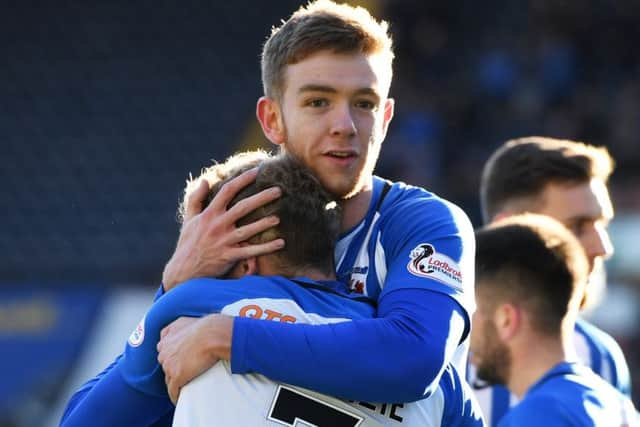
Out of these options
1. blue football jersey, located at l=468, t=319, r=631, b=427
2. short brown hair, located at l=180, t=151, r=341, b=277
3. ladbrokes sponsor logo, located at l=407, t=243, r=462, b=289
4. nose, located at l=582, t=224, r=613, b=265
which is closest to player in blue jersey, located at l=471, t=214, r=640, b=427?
blue football jersey, located at l=468, t=319, r=631, b=427

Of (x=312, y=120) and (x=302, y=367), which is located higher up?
(x=312, y=120)

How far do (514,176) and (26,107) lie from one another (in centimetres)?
1253

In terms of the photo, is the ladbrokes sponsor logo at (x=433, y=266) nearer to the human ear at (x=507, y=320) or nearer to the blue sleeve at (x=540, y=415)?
the blue sleeve at (x=540, y=415)

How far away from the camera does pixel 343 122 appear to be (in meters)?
3.22

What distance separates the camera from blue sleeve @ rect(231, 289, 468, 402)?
2.74 m

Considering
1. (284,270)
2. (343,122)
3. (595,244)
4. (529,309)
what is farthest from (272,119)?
(595,244)

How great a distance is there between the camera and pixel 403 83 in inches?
627

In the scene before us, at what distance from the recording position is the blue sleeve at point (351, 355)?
2.74 metres

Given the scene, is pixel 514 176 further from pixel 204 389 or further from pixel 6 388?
pixel 6 388

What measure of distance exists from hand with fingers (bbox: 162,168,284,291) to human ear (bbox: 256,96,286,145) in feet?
1.34

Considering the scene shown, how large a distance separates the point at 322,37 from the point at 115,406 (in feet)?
3.64

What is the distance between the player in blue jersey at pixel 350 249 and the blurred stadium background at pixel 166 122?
850cm

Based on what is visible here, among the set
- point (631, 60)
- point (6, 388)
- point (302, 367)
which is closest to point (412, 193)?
point (302, 367)

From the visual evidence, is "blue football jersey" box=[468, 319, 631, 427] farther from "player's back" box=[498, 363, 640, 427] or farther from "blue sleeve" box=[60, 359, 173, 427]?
"blue sleeve" box=[60, 359, 173, 427]
